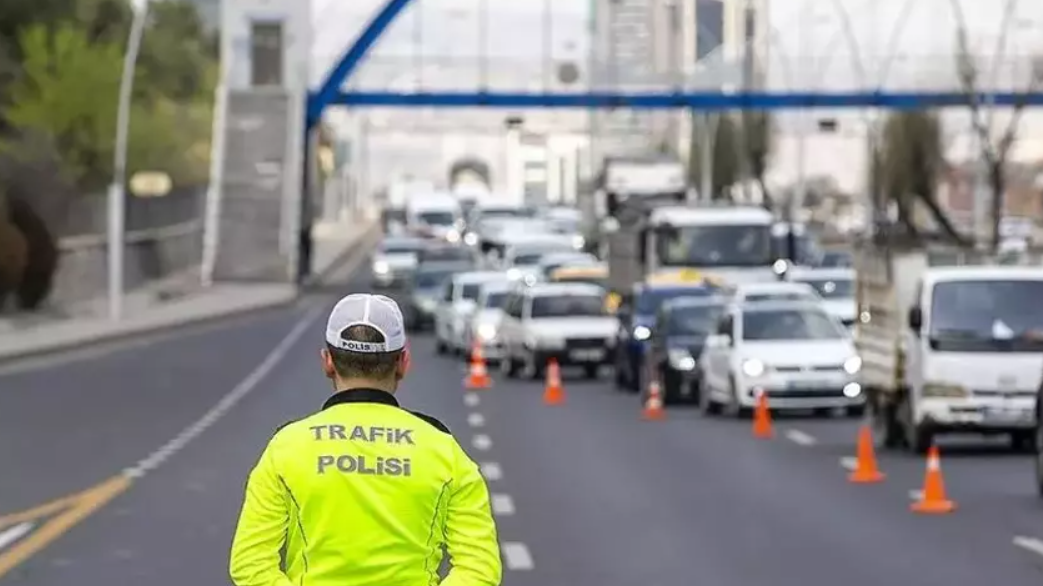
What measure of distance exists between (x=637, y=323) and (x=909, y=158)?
71566 mm

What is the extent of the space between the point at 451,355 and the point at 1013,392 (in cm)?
2775

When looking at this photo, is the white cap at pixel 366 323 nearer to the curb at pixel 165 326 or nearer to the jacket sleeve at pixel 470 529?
the jacket sleeve at pixel 470 529

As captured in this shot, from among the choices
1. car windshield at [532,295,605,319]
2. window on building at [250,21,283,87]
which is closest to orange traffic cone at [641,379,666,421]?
car windshield at [532,295,605,319]

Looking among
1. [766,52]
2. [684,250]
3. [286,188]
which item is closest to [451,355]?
[684,250]

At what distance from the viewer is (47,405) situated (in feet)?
113

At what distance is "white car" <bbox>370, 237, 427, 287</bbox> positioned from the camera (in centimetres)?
7931

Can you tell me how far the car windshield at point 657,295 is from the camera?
133 ft

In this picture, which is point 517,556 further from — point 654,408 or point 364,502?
point 654,408

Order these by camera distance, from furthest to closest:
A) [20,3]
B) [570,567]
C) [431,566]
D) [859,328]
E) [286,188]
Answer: [286,188] < [20,3] < [859,328] < [570,567] < [431,566]

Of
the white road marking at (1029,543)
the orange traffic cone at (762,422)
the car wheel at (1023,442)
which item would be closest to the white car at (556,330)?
the orange traffic cone at (762,422)

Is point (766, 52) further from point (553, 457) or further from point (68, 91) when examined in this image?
point (553, 457)

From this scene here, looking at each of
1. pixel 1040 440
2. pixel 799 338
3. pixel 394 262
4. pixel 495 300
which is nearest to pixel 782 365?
pixel 799 338

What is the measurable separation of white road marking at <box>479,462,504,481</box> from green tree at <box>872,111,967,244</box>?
82.0 m

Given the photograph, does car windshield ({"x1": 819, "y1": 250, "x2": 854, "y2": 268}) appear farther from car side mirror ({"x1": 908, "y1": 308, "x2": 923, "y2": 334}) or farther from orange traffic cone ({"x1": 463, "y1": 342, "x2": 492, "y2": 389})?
car side mirror ({"x1": 908, "y1": 308, "x2": 923, "y2": 334})
